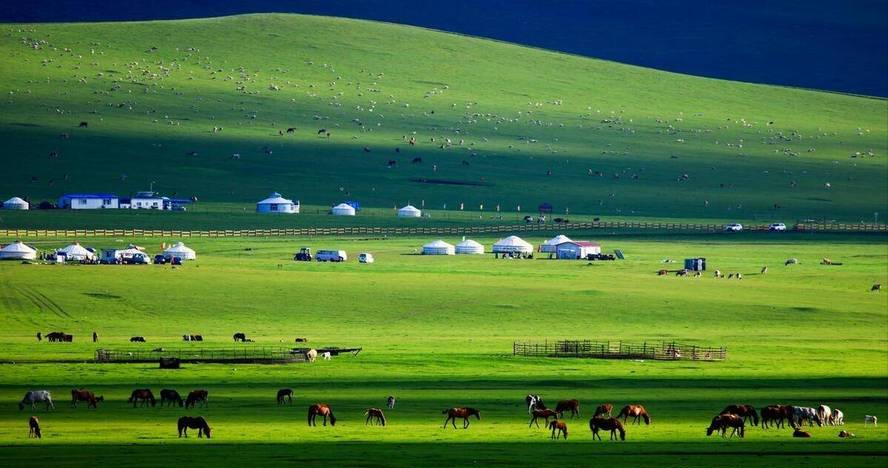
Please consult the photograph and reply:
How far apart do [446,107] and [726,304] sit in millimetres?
111237

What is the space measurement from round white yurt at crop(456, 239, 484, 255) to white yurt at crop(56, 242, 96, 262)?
2703 cm

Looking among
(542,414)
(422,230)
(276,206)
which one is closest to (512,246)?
(422,230)

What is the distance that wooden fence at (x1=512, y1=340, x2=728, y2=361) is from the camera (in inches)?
2645

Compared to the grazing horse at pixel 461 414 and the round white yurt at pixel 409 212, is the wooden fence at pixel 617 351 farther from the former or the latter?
the round white yurt at pixel 409 212

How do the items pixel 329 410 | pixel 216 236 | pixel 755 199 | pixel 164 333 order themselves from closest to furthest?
1. pixel 329 410
2. pixel 164 333
3. pixel 216 236
4. pixel 755 199

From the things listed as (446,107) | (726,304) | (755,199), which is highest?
(446,107)

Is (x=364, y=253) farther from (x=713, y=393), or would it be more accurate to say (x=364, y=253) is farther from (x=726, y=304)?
(x=713, y=393)

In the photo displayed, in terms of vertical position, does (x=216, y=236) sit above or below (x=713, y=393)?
above

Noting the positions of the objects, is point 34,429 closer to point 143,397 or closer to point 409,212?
point 143,397

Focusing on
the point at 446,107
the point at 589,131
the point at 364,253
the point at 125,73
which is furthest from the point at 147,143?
the point at 364,253

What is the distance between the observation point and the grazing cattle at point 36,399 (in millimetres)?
48938

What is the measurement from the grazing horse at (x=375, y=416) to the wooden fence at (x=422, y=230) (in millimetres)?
70026

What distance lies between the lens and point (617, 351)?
68562mm

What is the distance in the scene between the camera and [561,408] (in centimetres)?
4922
